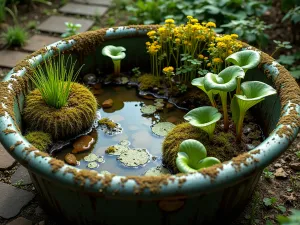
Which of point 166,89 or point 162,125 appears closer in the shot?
point 162,125

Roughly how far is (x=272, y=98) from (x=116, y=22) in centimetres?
239

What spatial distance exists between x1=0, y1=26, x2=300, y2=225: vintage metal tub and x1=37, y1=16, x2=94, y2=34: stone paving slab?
1.84 meters

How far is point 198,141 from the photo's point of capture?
2547 millimetres

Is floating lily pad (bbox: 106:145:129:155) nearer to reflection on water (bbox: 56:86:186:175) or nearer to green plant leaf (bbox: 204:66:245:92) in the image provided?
reflection on water (bbox: 56:86:186:175)

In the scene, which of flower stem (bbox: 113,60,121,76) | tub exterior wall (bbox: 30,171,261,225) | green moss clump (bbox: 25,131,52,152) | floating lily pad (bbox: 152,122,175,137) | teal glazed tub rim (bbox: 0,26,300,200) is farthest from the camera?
flower stem (bbox: 113,60,121,76)

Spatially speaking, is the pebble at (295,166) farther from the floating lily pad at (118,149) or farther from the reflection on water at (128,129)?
the floating lily pad at (118,149)

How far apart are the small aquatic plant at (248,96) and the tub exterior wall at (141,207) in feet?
1.45

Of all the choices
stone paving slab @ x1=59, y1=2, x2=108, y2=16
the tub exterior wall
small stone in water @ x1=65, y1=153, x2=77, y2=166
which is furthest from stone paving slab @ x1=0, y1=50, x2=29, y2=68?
the tub exterior wall

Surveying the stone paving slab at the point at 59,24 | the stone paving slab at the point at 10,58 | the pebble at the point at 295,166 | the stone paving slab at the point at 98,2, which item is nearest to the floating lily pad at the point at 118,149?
the pebble at the point at 295,166

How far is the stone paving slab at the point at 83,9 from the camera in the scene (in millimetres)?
4816

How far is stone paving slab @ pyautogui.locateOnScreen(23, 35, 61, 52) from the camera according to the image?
13.8 feet

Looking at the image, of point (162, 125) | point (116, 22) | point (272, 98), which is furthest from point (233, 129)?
point (116, 22)

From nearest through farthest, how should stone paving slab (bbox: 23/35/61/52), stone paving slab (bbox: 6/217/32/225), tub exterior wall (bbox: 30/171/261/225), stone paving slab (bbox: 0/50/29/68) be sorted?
1. tub exterior wall (bbox: 30/171/261/225)
2. stone paving slab (bbox: 6/217/32/225)
3. stone paving slab (bbox: 0/50/29/68)
4. stone paving slab (bbox: 23/35/61/52)

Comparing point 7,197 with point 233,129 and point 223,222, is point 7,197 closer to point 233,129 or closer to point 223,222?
point 223,222
